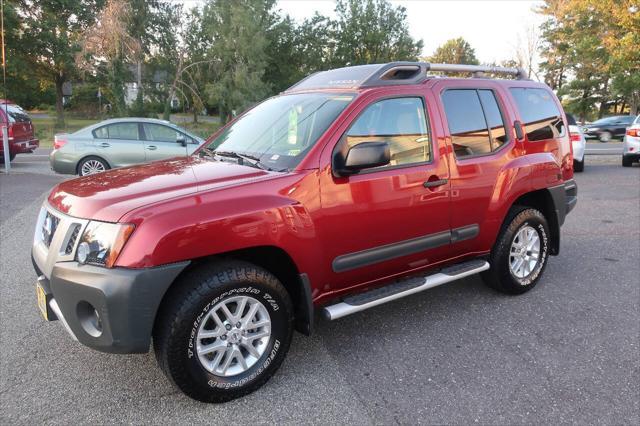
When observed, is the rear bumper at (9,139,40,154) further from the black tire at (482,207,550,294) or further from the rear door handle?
the black tire at (482,207,550,294)

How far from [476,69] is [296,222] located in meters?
2.56

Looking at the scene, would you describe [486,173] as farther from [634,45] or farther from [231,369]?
[634,45]

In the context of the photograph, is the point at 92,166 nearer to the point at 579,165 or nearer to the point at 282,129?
the point at 282,129

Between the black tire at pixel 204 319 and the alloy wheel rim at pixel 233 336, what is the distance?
0.09 feet

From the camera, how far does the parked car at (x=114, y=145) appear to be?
10.5 meters

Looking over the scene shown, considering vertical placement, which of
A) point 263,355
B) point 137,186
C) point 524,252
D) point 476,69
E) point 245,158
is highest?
point 476,69

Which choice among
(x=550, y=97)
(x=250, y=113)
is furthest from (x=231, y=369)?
(x=550, y=97)

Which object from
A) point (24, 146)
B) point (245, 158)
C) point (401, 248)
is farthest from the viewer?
point (24, 146)

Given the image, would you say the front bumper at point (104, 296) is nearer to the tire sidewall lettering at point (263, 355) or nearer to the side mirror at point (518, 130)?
the tire sidewall lettering at point (263, 355)

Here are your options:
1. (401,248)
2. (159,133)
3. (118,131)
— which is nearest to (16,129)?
(118,131)

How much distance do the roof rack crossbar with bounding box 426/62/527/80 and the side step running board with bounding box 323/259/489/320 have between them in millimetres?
1651

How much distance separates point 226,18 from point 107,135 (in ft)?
95.7

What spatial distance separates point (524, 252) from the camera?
4.36m

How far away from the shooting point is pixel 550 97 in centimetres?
479
